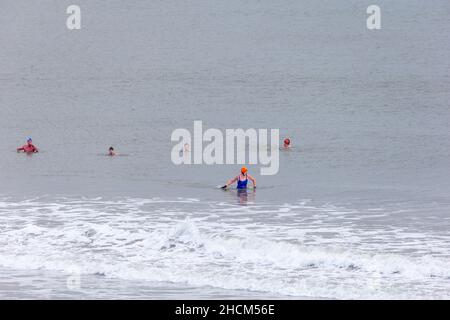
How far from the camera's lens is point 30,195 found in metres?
34.5

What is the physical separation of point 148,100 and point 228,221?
191 feet

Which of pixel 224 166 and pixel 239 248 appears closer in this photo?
pixel 239 248

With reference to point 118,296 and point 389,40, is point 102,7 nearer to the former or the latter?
point 389,40

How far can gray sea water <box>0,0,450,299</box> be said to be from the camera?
65.4 ft

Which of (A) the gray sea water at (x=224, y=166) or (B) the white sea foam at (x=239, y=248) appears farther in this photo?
(A) the gray sea water at (x=224, y=166)

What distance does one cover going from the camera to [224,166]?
153 ft

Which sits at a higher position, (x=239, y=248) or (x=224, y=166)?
(x=224, y=166)

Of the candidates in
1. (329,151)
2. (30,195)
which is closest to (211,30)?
(329,151)

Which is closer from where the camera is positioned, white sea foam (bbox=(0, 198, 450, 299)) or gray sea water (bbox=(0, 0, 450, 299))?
white sea foam (bbox=(0, 198, 450, 299))

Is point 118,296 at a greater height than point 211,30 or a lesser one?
Result: lesser

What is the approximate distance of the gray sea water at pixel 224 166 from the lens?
19.9 metres
